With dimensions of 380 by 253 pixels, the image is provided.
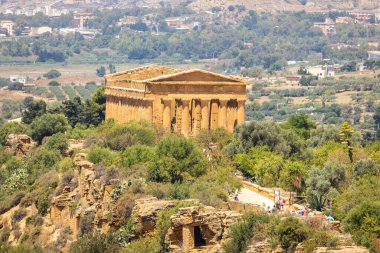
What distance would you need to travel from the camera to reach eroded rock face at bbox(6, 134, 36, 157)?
275ft

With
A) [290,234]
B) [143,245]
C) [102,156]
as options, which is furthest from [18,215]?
[290,234]

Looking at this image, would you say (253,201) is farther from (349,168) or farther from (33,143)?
(33,143)

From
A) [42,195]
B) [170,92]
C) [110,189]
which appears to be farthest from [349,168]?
[170,92]

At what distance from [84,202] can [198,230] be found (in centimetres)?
1560

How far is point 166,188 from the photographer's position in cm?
5088

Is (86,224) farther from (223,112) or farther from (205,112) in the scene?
(223,112)

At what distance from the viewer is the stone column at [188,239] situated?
42.2 m

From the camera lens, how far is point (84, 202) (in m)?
57.9

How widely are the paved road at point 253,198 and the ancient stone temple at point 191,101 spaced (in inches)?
1008

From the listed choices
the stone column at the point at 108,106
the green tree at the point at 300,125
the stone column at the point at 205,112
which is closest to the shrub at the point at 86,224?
the green tree at the point at 300,125

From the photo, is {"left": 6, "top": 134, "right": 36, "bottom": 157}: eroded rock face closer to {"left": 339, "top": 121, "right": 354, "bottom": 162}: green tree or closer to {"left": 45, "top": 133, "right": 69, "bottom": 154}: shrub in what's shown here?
{"left": 45, "top": 133, "right": 69, "bottom": 154}: shrub

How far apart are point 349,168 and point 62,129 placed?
107 feet

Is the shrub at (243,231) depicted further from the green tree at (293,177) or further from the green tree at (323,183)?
the green tree at (293,177)

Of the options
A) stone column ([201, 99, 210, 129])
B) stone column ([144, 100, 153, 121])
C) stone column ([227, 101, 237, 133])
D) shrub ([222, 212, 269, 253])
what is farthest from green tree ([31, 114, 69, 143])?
shrub ([222, 212, 269, 253])
